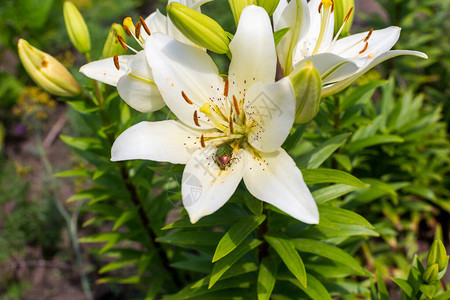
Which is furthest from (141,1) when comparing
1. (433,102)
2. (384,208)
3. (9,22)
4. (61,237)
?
(384,208)

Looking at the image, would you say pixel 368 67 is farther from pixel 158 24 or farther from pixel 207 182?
pixel 158 24

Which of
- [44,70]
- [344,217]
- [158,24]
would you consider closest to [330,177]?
[344,217]

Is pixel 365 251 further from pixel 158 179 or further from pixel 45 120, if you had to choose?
pixel 45 120

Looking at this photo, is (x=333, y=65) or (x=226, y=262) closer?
(x=333, y=65)

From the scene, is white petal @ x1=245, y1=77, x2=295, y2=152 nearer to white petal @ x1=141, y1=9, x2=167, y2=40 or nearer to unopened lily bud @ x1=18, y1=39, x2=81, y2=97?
white petal @ x1=141, y1=9, x2=167, y2=40

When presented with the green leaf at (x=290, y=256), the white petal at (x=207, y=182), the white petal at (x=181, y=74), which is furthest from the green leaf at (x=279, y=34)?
the green leaf at (x=290, y=256)

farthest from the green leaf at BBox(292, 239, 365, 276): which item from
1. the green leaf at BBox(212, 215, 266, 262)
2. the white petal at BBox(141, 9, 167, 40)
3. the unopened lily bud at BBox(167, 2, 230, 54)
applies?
the white petal at BBox(141, 9, 167, 40)
